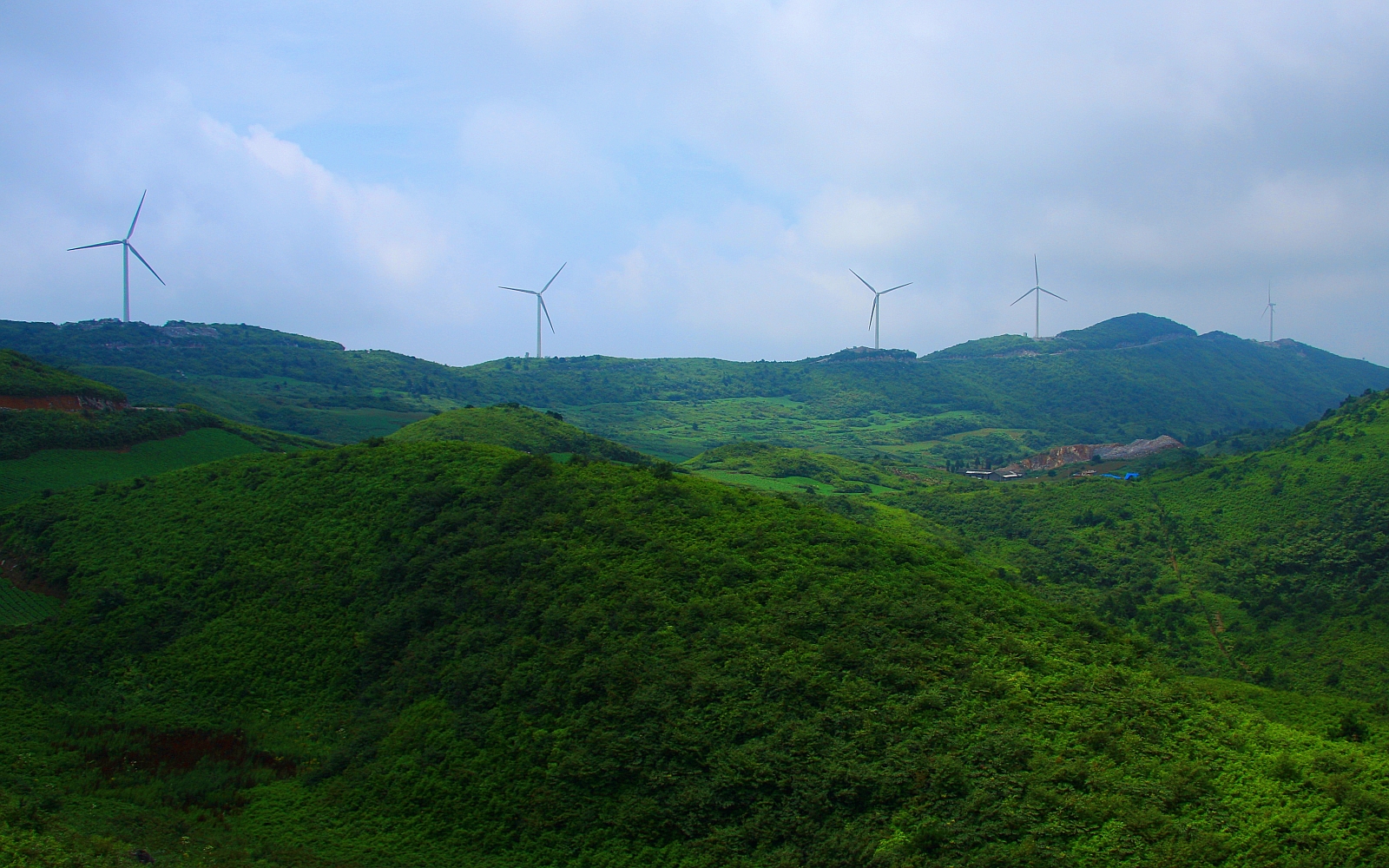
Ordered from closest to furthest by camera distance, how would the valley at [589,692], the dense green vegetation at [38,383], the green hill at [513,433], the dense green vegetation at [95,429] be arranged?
the valley at [589,692] → the dense green vegetation at [95,429] → the dense green vegetation at [38,383] → the green hill at [513,433]

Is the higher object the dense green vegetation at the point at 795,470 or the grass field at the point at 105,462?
the grass field at the point at 105,462

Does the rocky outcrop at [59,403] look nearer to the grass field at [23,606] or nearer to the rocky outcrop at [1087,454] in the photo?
the grass field at [23,606]

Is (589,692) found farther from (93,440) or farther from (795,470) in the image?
(795,470)

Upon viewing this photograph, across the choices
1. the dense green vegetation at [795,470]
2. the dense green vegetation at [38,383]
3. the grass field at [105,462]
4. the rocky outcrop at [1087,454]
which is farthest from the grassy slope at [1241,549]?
the dense green vegetation at [38,383]

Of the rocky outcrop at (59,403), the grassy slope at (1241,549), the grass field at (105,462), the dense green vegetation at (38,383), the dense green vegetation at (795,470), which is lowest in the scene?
the grassy slope at (1241,549)

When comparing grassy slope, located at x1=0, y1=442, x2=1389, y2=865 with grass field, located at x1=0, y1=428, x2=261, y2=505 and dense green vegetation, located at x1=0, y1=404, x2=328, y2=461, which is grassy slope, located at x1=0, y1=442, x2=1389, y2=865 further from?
dense green vegetation, located at x1=0, y1=404, x2=328, y2=461

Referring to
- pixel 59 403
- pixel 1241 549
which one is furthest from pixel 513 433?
pixel 1241 549
